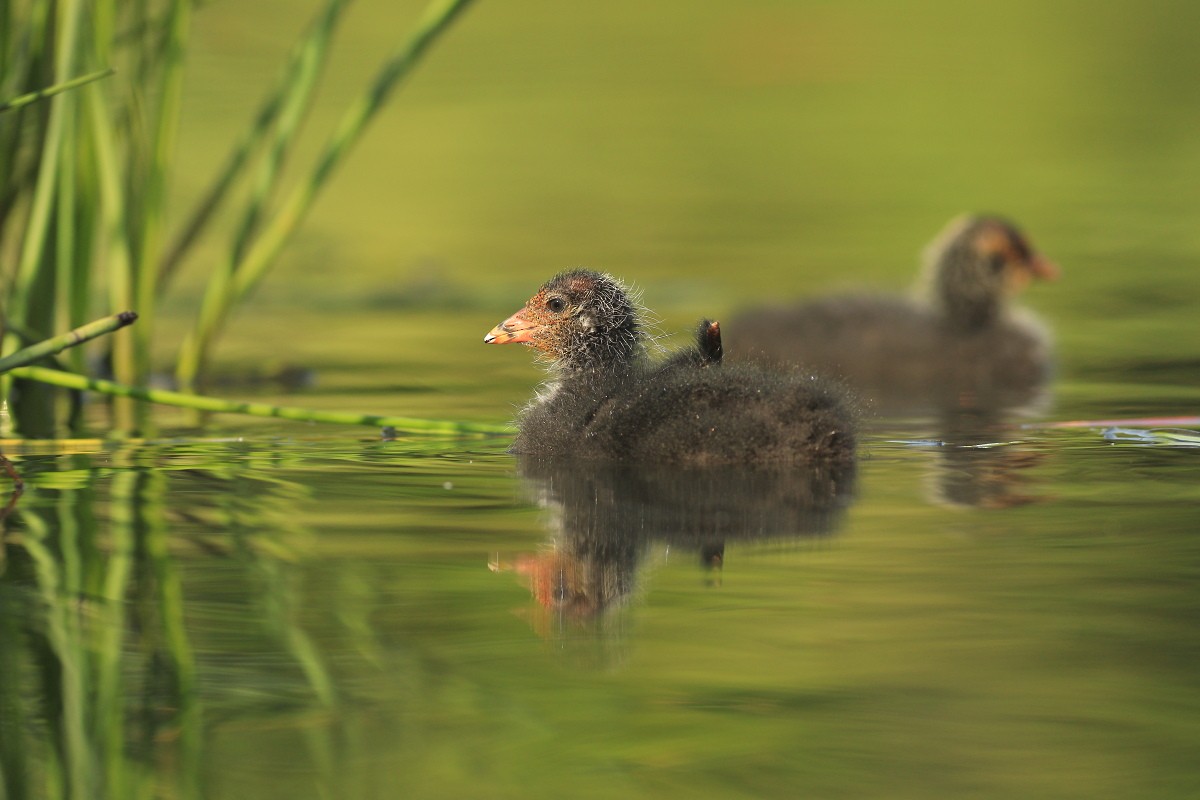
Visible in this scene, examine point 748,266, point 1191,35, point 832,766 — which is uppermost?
point 1191,35

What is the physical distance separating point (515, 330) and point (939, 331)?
4129mm

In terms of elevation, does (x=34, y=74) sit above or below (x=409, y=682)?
above

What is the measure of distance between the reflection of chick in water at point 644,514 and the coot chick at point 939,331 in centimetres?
311

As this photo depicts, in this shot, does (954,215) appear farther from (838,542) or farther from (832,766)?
(832,766)

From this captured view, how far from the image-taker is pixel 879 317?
1034 centimetres

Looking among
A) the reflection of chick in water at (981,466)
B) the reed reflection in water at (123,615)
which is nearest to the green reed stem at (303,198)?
the reed reflection in water at (123,615)

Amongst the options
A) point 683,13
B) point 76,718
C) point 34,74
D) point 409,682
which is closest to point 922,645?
point 409,682

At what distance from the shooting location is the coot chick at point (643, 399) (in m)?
6.06

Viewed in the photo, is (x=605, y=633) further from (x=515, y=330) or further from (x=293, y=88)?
(x=293, y=88)

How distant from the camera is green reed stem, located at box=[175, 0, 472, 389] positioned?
24.3 ft

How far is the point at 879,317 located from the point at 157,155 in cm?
398

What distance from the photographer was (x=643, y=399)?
624 cm

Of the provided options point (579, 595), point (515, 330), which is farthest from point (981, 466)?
point (579, 595)

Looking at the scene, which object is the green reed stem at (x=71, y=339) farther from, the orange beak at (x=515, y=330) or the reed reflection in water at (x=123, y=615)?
the orange beak at (x=515, y=330)
